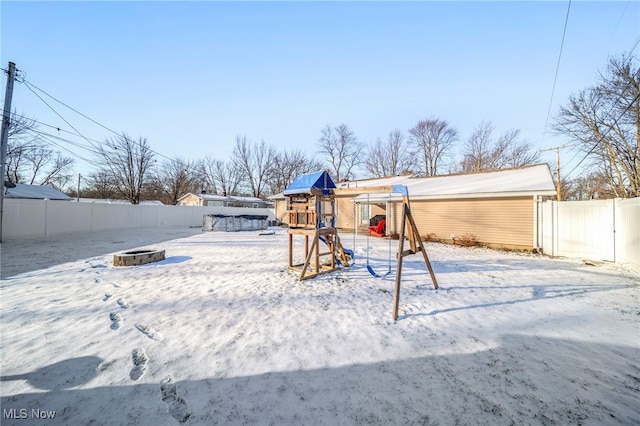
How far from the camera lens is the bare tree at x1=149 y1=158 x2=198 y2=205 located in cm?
3467

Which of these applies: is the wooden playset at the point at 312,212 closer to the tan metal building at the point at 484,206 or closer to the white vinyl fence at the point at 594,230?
the tan metal building at the point at 484,206

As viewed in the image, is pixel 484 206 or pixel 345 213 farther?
pixel 345 213

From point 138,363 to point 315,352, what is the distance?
1.94 meters

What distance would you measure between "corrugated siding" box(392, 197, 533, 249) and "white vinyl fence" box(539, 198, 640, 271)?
0.64 meters

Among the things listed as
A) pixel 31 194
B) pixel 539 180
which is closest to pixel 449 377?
pixel 539 180

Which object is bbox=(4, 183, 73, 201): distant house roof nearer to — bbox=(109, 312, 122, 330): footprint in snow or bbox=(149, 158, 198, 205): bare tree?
bbox=(149, 158, 198, 205): bare tree

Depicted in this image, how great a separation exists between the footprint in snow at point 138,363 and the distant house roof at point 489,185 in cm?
702

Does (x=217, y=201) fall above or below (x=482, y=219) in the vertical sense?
above

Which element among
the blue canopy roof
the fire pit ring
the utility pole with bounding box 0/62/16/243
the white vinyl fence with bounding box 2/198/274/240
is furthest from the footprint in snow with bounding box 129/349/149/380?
the white vinyl fence with bounding box 2/198/274/240

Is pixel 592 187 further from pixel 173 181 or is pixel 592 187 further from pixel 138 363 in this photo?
pixel 173 181

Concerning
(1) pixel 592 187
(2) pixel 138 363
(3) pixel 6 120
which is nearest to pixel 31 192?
(3) pixel 6 120

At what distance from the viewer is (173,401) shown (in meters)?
2.17

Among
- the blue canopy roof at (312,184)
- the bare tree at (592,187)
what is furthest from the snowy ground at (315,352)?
the bare tree at (592,187)

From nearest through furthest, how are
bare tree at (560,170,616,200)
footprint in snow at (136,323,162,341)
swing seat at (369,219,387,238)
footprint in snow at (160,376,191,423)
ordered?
1. footprint in snow at (160,376,191,423)
2. footprint in snow at (136,323,162,341)
3. swing seat at (369,219,387,238)
4. bare tree at (560,170,616,200)
